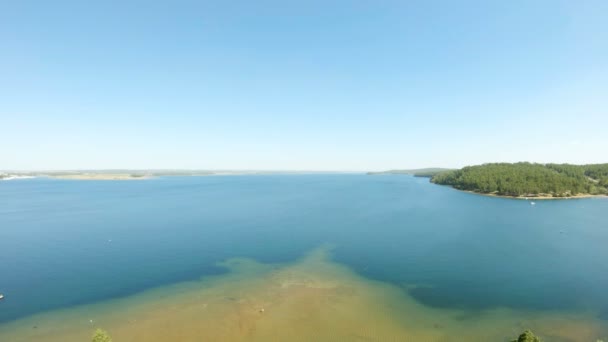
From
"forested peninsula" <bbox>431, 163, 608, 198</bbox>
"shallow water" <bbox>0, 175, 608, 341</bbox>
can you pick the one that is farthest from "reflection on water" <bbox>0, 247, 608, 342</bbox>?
"forested peninsula" <bbox>431, 163, 608, 198</bbox>

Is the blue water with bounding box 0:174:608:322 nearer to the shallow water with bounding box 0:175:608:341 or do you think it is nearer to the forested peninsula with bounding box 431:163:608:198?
the shallow water with bounding box 0:175:608:341

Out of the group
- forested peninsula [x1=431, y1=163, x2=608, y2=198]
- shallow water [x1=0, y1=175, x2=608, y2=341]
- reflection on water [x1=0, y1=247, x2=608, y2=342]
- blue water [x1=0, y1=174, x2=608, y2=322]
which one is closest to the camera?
reflection on water [x1=0, y1=247, x2=608, y2=342]

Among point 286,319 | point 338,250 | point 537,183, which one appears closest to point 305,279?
point 286,319

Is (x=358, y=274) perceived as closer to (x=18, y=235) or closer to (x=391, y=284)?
(x=391, y=284)

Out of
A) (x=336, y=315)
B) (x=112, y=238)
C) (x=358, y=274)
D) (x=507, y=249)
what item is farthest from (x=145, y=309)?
(x=507, y=249)

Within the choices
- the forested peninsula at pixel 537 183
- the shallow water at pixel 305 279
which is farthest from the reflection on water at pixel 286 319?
the forested peninsula at pixel 537 183

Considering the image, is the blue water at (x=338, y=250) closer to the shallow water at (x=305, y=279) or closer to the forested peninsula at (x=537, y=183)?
the shallow water at (x=305, y=279)

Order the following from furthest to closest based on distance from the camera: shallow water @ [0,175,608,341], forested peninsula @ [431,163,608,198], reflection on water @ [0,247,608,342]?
forested peninsula @ [431,163,608,198], shallow water @ [0,175,608,341], reflection on water @ [0,247,608,342]
